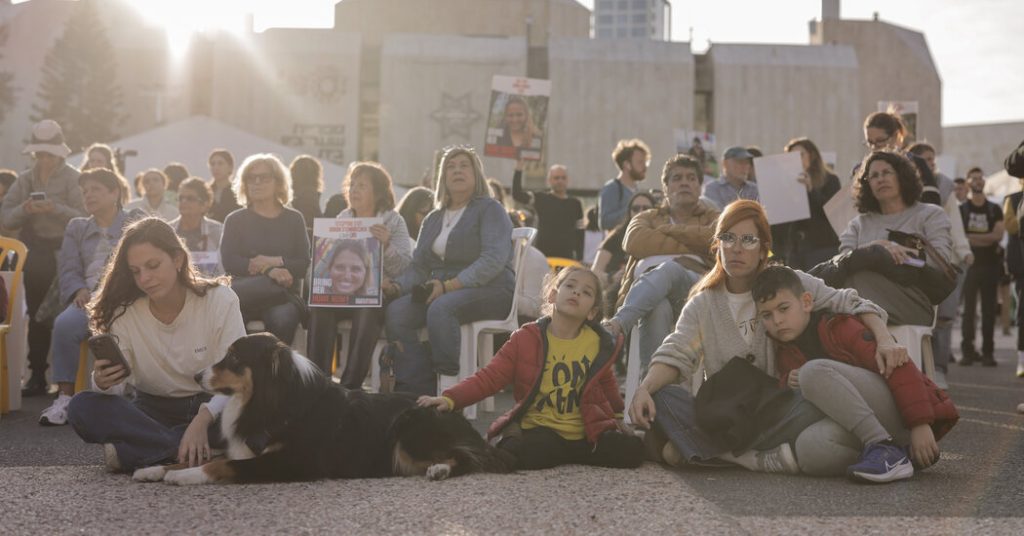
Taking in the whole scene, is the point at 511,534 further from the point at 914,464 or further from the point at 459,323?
the point at 459,323

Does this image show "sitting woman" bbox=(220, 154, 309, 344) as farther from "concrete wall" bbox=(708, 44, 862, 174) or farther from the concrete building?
the concrete building

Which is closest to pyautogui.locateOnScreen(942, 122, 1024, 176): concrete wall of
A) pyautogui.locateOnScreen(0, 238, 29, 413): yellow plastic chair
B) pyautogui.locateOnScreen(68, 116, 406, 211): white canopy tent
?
pyautogui.locateOnScreen(68, 116, 406, 211): white canopy tent

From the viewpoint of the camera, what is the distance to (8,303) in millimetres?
6910

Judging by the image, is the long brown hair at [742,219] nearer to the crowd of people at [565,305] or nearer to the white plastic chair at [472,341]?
the crowd of people at [565,305]

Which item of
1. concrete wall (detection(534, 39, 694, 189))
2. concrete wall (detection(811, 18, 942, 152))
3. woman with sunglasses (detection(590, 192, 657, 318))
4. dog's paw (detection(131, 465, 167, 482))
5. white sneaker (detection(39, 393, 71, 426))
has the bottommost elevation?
white sneaker (detection(39, 393, 71, 426))

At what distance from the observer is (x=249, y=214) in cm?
713

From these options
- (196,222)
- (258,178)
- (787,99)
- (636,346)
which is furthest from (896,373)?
(787,99)

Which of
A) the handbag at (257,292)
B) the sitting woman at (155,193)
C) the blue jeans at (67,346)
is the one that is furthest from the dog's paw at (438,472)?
the sitting woman at (155,193)

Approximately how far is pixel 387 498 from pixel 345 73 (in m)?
30.4

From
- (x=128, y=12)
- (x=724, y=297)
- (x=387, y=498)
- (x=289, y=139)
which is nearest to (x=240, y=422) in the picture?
(x=387, y=498)

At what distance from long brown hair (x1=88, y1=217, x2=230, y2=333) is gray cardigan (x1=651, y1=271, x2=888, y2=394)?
76.4 inches

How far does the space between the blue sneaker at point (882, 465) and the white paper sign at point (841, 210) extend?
3051 mm

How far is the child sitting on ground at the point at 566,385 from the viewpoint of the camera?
4.77 meters

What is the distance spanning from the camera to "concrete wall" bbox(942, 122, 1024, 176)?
5844 centimetres
